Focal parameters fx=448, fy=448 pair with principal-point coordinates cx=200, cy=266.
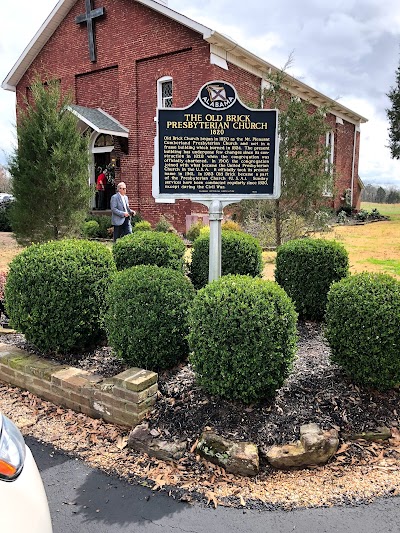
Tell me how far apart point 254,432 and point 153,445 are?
0.74 meters

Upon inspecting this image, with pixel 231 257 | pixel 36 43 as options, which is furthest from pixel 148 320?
pixel 36 43

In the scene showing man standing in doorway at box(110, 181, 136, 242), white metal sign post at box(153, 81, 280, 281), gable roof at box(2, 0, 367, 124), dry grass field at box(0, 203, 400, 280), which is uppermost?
gable roof at box(2, 0, 367, 124)

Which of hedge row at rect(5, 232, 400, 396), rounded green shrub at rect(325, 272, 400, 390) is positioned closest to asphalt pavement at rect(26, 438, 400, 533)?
hedge row at rect(5, 232, 400, 396)

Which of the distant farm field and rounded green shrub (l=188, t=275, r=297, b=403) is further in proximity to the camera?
the distant farm field

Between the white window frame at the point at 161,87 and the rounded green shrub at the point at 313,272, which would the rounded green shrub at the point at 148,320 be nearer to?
the rounded green shrub at the point at 313,272

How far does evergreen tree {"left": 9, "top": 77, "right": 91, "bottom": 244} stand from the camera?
38.4 feet

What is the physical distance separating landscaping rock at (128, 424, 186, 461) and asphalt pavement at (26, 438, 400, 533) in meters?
0.31

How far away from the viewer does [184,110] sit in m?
4.64

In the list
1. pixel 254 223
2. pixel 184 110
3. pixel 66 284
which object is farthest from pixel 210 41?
pixel 66 284

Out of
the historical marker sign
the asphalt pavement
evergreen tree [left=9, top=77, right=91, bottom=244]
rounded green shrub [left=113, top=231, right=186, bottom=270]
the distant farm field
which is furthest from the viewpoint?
evergreen tree [left=9, top=77, right=91, bottom=244]

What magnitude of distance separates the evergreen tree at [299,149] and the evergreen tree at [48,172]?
529cm

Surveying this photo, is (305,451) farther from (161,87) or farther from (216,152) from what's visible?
(161,87)

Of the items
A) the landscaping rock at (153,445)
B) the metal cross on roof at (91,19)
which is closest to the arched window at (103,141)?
the metal cross on roof at (91,19)

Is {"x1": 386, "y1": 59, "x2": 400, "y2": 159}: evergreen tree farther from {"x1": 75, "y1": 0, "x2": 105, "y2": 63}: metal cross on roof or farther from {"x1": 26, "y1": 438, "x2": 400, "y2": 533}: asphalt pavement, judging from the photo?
{"x1": 26, "y1": 438, "x2": 400, "y2": 533}: asphalt pavement
